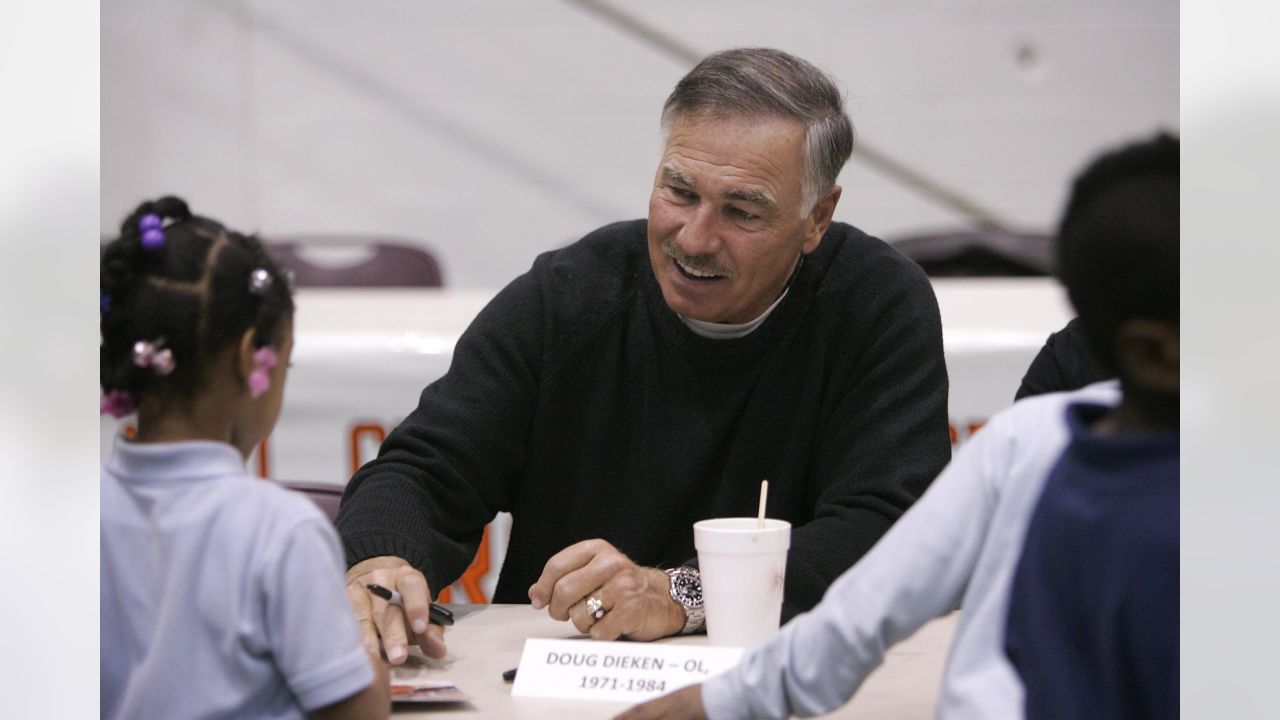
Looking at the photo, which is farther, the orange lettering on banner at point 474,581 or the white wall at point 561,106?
the white wall at point 561,106

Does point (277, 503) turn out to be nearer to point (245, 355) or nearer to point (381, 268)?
point (245, 355)

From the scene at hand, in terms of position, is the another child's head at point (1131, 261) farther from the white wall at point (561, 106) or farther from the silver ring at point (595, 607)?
the white wall at point (561, 106)

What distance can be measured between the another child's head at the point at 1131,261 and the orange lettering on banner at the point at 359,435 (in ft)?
3.51

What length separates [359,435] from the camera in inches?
77.9

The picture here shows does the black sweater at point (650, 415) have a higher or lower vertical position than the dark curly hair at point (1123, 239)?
lower

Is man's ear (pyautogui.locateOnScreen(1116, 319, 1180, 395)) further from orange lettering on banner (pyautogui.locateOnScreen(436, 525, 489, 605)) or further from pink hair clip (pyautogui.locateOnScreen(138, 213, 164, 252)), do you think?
orange lettering on banner (pyautogui.locateOnScreen(436, 525, 489, 605))

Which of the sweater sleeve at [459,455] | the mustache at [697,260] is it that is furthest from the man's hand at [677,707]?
the mustache at [697,260]

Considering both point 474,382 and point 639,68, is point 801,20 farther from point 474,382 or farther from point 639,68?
point 474,382

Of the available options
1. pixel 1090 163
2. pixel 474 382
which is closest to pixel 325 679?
pixel 1090 163

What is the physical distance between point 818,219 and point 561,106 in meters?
Answer: 3.47

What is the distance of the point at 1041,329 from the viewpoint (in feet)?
7.03

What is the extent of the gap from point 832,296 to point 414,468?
0.46 meters

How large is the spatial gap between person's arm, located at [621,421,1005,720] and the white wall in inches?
148

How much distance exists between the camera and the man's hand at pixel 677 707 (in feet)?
2.30
